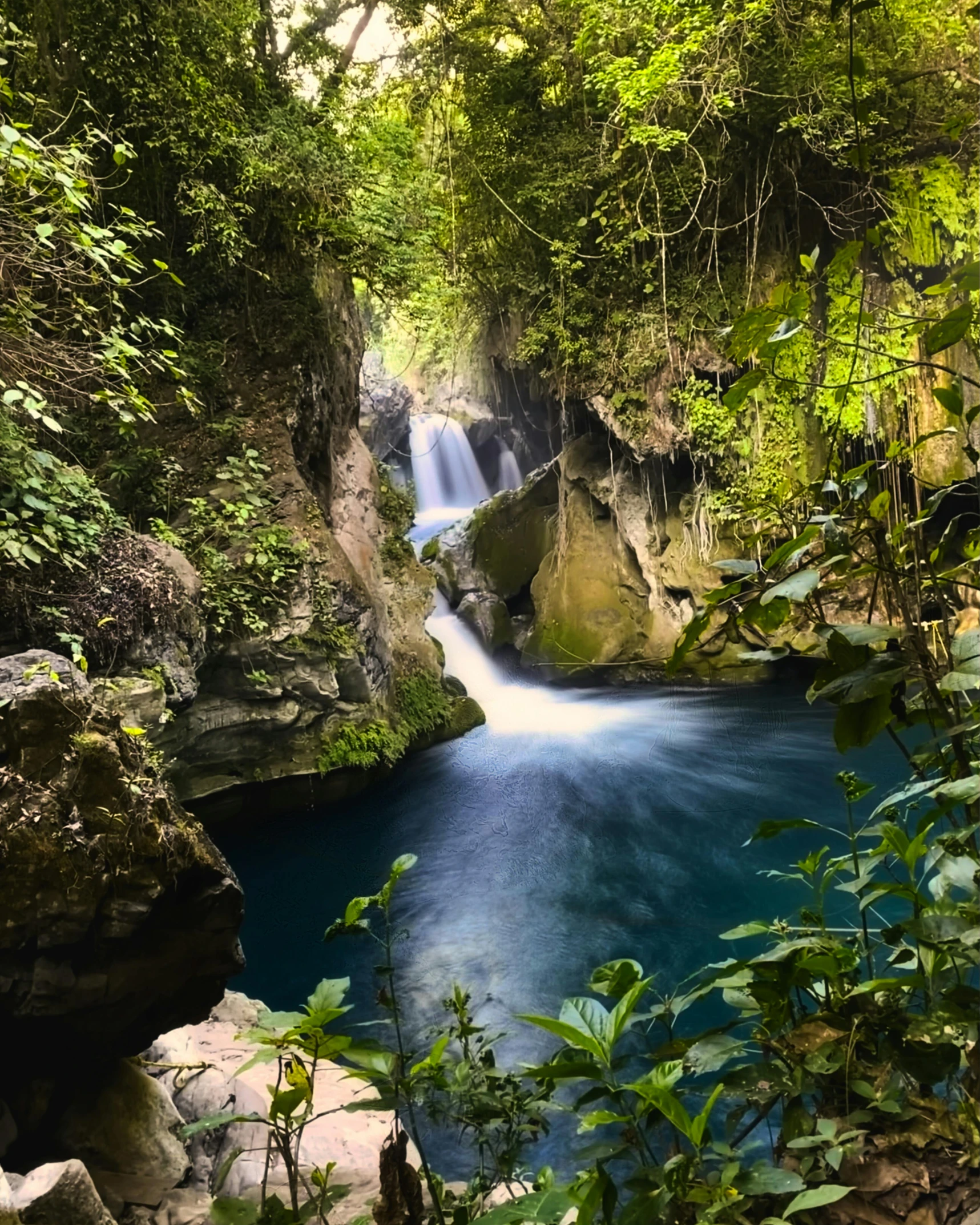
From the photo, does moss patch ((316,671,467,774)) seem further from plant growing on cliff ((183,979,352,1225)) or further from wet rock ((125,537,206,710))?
plant growing on cliff ((183,979,352,1225))

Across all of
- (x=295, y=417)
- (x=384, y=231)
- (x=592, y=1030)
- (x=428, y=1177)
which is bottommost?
(x=428, y=1177)

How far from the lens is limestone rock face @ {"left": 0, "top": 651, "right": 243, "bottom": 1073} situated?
7.59 ft

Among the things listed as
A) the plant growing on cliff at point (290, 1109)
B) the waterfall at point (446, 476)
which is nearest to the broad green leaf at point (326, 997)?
the plant growing on cliff at point (290, 1109)

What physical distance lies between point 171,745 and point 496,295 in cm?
757

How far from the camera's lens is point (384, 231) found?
24.5 feet

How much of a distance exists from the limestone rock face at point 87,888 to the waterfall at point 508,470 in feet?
49.6

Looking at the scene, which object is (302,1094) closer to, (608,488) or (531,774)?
(531,774)

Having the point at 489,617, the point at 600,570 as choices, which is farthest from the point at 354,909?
the point at 489,617

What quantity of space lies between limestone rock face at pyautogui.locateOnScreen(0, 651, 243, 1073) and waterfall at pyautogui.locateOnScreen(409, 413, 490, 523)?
13.9 meters

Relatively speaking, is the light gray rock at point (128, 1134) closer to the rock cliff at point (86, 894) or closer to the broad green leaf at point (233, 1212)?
the rock cliff at point (86, 894)

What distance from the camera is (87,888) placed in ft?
7.76

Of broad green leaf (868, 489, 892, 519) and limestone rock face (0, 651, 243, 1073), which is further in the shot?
limestone rock face (0, 651, 243, 1073)

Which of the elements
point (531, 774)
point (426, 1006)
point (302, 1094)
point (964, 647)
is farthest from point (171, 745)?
point (964, 647)

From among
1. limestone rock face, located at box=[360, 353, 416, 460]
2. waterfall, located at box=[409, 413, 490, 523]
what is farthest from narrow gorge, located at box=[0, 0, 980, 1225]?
limestone rock face, located at box=[360, 353, 416, 460]
